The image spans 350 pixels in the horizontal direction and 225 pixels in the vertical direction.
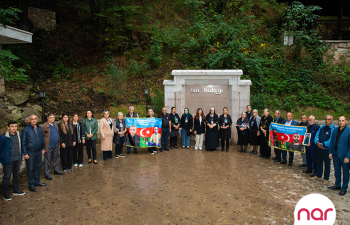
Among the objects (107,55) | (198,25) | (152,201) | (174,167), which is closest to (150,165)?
(174,167)

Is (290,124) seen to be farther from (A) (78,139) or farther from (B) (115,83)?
(B) (115,83)

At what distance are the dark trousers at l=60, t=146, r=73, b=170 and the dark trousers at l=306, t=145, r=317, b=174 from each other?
728cm

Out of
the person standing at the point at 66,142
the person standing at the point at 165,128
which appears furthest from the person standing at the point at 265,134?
the person standing at the point at 66,142

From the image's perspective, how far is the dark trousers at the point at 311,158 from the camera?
671 centimetres

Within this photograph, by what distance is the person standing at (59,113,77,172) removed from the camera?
7.11 meters

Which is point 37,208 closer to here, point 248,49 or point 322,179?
point 322,179

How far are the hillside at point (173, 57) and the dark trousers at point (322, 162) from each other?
19.9 ft

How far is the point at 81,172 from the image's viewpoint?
7094mm

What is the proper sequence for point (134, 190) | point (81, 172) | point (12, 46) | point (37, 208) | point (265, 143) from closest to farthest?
1. point (37, 208)
2. point (134, 190)
3. point (81, 172)
4. point (265, 143)
5. point (12, 46)

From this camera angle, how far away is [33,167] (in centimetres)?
600

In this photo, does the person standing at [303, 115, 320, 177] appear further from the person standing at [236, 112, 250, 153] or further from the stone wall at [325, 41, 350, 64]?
the stone wall at [325, 41, 350, 64]

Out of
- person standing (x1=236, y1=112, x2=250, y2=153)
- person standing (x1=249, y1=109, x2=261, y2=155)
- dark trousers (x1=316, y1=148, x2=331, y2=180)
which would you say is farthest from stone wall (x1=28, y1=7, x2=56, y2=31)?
dark trousers (x1=316, y1=148, x2=331, y2=180)

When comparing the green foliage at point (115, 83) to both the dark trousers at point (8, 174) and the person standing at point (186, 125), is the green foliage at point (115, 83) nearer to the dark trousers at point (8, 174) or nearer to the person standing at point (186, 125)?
the person standing at point (186, 125)

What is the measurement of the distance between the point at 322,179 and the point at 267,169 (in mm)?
1474
